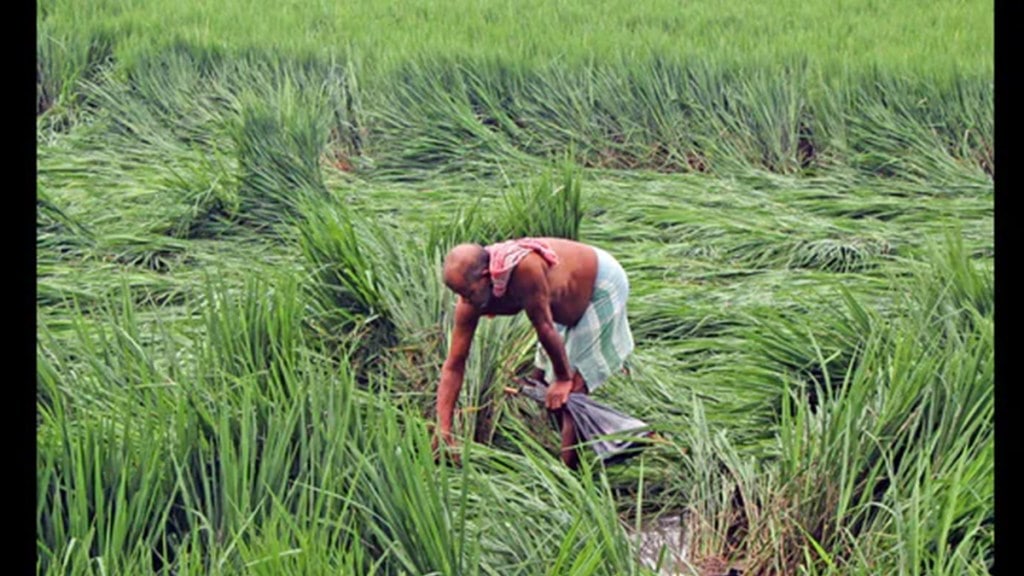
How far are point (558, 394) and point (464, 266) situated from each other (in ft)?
1.13

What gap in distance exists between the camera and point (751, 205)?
15.4ft

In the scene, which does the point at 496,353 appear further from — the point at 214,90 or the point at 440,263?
the point at 214,90

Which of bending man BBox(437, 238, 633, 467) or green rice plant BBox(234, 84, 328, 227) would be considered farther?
green rice plant BBox(234, 84, 328, 227)

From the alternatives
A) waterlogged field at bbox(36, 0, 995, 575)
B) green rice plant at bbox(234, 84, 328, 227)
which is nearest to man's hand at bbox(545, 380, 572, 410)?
waterlogged field at bbox(36, 0, 995, 575)

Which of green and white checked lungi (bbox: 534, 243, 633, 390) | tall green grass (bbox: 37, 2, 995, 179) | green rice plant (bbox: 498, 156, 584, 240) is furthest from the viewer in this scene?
tall green grass (bbox: 37, 2, 995, 179)

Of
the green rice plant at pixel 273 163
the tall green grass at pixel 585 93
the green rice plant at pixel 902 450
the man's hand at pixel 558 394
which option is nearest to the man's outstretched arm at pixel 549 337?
the man's hand at pixel 558 394

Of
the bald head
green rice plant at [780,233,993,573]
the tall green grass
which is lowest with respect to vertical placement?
green rice plant at [780,233,993,573]

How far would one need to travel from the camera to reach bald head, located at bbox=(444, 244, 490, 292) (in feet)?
8.27

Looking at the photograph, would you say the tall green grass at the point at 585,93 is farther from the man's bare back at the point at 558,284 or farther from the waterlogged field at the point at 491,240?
the man's bare back at the point at 558,284

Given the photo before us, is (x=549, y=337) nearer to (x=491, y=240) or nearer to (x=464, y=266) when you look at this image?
(x=464, y=266)

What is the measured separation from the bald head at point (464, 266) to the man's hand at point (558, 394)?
296 mm

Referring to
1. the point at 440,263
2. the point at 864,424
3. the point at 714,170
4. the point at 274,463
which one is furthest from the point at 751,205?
the point at 274,463

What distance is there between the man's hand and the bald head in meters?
0.30

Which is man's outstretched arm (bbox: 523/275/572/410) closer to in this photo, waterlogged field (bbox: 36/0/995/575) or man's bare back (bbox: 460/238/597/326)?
man's bare back (bbox: 460/238/597/326)
